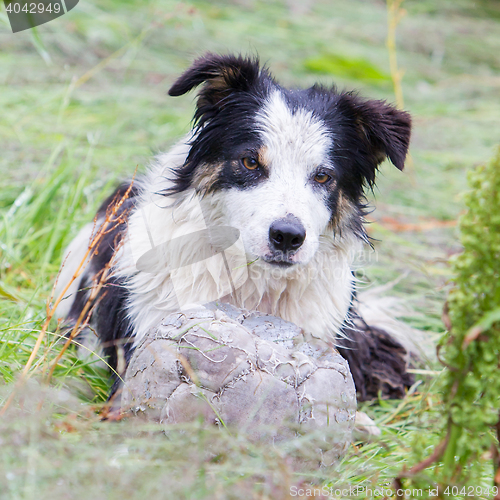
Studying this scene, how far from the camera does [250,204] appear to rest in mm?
2660

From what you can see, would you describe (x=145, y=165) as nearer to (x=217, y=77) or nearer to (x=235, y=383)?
(x=217, y=77)

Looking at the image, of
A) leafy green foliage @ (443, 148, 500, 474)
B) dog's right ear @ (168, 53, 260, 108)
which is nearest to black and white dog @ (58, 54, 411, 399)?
dog's right ear @ (168, 53, 260, 108)

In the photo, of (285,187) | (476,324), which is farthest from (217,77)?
(476,324)

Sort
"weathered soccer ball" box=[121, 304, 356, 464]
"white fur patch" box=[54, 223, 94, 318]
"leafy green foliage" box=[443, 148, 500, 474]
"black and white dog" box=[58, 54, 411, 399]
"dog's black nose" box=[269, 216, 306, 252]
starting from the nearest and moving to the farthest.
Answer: "leafy green foliage" box=[443, 148, 500, 474]
"weathered soccer ball" box=[121, 304, 356, 464]
"dog's black nose" box=[269, 216, 306, 252]
"black and white dog" box=[58, 54, 411, 399]
"white fur patch" box=[54, 223, 94, 318]

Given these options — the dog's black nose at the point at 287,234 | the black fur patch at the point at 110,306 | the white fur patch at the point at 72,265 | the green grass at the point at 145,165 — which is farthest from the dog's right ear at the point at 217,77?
the green grass at the point at 145,165

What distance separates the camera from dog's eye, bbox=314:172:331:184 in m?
2.85

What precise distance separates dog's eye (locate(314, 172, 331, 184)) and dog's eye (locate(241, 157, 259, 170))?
0.31 meters

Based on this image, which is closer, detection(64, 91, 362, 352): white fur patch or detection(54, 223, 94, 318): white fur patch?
detection(64, 91, 362, 352): white fur patch

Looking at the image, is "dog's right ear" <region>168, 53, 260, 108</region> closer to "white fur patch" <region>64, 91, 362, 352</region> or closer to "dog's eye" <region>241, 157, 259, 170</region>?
"white fur patch" <region>64, 91, 362, 352</region>

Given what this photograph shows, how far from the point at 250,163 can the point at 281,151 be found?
0.53 ft

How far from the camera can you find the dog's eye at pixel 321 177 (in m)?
2.85

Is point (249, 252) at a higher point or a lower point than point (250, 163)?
lower

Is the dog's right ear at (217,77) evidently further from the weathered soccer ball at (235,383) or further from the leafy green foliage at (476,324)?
the leafy green foliage at (476,324)

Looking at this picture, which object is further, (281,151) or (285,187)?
(281,151)
